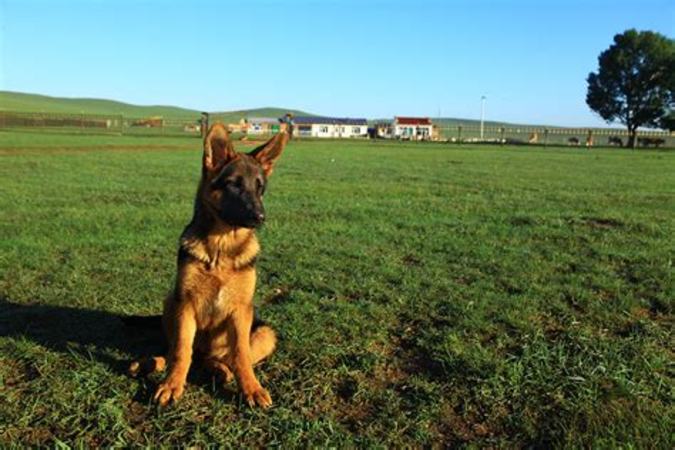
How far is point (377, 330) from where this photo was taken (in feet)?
14.9

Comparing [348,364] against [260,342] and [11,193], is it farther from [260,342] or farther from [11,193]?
[11,193]

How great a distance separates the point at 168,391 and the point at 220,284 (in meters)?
0.69

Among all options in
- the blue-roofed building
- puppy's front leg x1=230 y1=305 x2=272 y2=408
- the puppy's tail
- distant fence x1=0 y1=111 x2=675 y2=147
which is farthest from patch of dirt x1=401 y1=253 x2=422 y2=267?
the blue-roofed building

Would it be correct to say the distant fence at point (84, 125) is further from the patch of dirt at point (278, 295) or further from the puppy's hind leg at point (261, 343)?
the puppy's hind leg at point (261, 343)

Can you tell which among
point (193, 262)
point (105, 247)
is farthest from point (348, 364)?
point (105, 247)

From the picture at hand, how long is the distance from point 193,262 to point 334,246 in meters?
3.98

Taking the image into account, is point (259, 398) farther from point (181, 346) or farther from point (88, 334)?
point (88, 334)

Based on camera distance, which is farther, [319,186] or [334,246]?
[319,186]

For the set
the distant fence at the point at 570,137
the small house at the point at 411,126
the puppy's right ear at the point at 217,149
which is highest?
the small house at the point at 411,126

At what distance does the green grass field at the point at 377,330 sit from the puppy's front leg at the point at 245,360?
8 centimetres

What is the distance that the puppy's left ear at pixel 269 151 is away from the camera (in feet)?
13.0

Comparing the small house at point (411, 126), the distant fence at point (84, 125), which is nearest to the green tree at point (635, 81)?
the small house at point (411, 126)

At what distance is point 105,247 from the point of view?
707cm

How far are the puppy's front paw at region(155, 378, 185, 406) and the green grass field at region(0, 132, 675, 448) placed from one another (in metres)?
0.05
